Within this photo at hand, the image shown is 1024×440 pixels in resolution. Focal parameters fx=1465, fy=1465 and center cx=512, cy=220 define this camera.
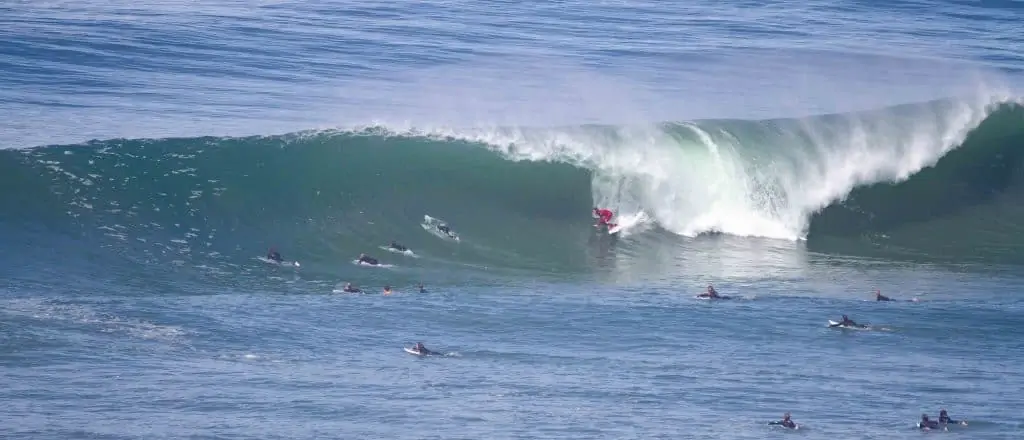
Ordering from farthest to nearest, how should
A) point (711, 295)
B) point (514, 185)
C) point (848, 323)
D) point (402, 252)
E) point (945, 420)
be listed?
1. point (514, 185)
2. point (402, 252)
3. point (711, 295)
4. point (848, 323)
5. point (945, 420)

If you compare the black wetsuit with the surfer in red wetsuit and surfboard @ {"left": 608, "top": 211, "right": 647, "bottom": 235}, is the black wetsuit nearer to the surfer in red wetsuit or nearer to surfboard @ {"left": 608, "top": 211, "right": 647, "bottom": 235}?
surfboard @ {"left": 608, "top": 211, "right": 647, "bottom": 235}

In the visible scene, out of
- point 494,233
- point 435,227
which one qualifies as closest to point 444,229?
point 435,227

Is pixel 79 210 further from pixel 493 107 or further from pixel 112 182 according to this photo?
pixel 493 107

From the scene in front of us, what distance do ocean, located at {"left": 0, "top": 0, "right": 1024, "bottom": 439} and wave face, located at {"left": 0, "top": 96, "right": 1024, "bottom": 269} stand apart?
82 mm

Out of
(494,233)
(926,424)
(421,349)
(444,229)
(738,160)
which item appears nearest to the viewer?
(926,424)

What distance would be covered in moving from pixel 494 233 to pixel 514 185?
2442mm

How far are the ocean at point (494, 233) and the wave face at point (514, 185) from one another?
82 millimetres

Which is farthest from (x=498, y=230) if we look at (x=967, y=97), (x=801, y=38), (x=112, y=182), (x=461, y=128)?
(x=801, y=38)

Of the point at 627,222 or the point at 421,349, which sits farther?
the point at 627,222

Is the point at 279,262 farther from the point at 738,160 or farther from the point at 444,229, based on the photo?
the point at 738,160

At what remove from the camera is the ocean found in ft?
67.5

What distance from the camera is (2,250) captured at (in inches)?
1069

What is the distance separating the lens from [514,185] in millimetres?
33094

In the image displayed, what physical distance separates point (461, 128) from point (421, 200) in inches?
154
